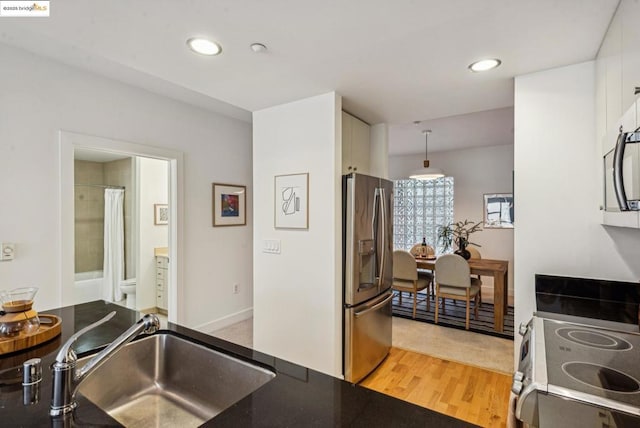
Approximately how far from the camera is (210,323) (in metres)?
3.62

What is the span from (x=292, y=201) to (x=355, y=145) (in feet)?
2.87

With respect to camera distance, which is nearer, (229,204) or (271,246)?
(271,246)

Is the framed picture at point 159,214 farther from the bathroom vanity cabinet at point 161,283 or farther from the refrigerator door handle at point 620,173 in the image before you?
the refrigerator door handle at point 620,173

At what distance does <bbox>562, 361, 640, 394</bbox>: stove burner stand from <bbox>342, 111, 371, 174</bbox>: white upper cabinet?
6.53ft

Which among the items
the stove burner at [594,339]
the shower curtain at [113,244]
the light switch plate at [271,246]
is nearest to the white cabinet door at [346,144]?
the light switch plate at [271,246]

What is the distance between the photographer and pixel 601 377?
3.46 feet

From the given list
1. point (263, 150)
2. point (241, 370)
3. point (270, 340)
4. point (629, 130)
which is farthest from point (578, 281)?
point (263, 150)

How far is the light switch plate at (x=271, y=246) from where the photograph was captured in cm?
269

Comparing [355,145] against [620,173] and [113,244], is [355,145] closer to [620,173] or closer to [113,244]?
[620,173]

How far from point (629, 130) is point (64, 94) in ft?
11.3

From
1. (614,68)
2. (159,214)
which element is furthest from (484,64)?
(159,214)

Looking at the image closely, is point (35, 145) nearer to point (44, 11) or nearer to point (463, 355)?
point (44, 11)

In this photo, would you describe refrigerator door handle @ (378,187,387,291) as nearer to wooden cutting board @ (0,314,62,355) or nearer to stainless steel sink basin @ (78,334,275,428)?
stainless steel sink basin @ (78,334,275,428)

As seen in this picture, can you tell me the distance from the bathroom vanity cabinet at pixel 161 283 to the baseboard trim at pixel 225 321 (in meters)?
1.01
